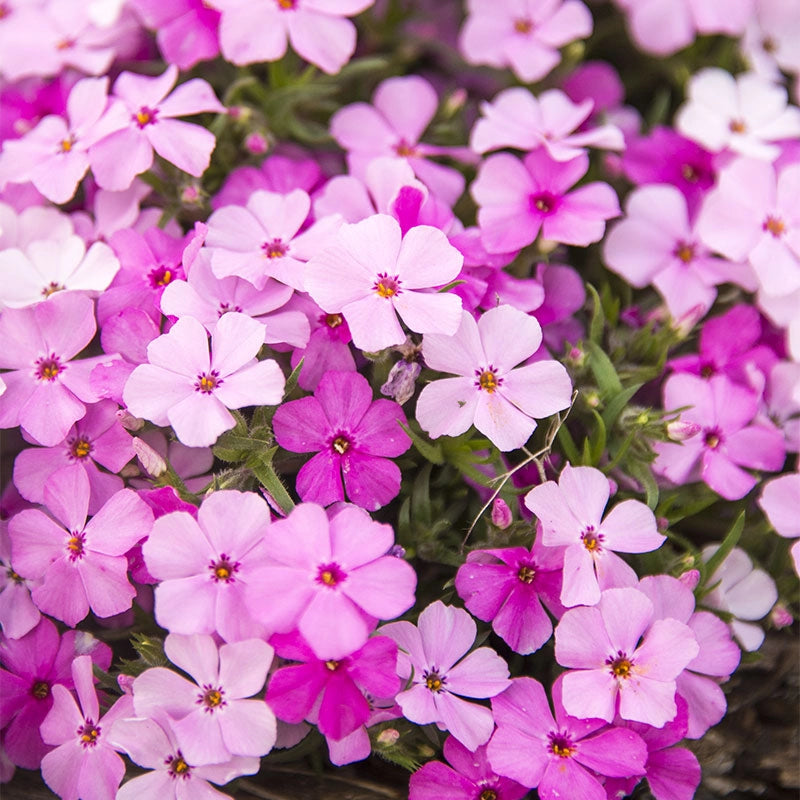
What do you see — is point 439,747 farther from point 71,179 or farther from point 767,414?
point 71,179

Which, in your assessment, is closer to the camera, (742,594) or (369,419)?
(369,419)

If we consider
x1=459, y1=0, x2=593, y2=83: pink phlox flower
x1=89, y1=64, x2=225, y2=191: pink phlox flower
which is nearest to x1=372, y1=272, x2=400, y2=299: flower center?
x1=89, y1=64, x2=225, y2=191: pink phlox flower

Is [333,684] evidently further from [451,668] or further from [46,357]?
[46,357]

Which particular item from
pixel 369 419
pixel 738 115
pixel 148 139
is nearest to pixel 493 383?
pixel 369 419

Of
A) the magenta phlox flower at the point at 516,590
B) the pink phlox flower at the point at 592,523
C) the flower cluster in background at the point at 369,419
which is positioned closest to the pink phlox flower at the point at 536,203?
the flower cluster in background at the point at 369,419

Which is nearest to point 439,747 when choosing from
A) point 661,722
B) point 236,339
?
point 661,722

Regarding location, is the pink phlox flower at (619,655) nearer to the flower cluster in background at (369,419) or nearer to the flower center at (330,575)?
the flower cluster in background at (369,419)

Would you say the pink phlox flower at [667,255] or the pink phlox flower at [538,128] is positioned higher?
the pink phlox flower at [538,128]
